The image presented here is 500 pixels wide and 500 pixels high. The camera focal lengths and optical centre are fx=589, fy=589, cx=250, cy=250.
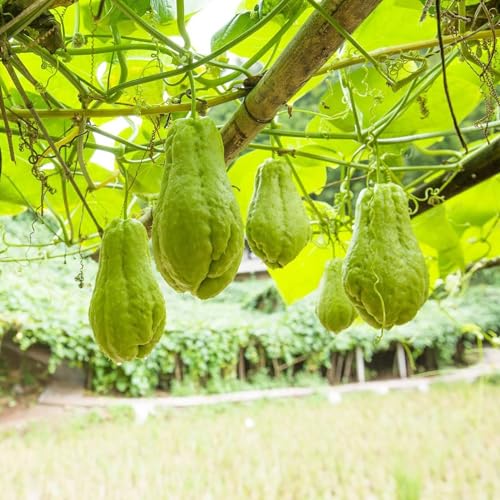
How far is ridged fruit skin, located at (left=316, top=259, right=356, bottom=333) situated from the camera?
0.48 m

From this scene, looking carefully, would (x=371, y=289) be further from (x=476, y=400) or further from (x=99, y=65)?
(x=476, y=400)

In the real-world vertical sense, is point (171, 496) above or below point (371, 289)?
below

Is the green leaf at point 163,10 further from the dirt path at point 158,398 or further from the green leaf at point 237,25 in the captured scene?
the dirt path at point 158,398

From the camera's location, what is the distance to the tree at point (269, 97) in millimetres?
319

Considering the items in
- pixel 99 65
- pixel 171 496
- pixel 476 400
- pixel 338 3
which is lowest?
pixel 171 496

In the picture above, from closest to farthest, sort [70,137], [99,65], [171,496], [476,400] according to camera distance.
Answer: [70,137], [99,65], [171,496], [476,400]

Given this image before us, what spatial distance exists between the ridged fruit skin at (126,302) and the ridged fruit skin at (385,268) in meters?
0.12

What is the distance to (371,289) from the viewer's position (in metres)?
0.33

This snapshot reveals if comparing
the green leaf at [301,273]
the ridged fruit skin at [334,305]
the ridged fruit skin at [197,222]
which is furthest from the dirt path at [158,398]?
the ridged fruit skin at [197,222]

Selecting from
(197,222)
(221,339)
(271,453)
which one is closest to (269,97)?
(197,222)

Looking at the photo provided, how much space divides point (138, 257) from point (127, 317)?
0.15 ft

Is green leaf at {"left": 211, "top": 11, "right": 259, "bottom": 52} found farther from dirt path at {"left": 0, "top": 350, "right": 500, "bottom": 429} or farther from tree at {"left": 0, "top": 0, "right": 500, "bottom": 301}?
dirt path at {"left": 0, "top": 350, "right": 500, "bottom": 429}

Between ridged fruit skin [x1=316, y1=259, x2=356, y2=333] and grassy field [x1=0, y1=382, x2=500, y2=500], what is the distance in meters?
2.38

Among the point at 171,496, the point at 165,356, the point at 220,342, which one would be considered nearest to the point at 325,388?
the point at 220,342
